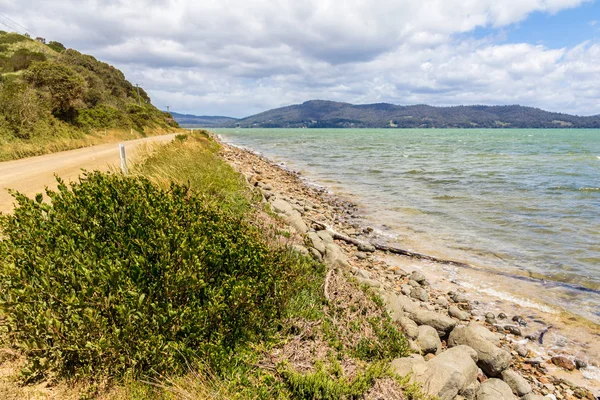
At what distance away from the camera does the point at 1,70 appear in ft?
126

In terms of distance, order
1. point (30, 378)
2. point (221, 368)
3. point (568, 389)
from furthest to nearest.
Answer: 1. point (568, 389)
2. point (221, 368)
3. point (30, 378)

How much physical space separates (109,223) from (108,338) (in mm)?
1821

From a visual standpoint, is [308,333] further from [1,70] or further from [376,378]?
[1,70]

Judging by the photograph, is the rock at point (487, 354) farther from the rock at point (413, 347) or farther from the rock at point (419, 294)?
the rock at point (419, 294)

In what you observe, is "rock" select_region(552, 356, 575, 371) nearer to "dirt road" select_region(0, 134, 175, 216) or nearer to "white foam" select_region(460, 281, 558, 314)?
"white foam" select_region(460, 281, 558, 314)

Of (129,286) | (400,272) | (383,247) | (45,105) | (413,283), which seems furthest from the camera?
(45,105)

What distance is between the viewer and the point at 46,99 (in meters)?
25.7

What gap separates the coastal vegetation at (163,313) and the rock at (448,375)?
470 millimetres

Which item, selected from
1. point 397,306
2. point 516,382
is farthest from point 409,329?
point 516,382

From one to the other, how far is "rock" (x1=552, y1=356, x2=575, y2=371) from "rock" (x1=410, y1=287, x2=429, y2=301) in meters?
2.59

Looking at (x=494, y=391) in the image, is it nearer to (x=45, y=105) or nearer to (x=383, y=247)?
(x=383, y=247)

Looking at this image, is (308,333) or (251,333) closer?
(251,333)

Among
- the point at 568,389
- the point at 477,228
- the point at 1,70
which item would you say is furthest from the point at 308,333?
the point at 1,70

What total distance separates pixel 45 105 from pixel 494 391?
30334 millimetres
